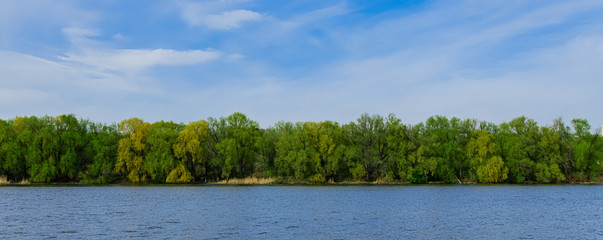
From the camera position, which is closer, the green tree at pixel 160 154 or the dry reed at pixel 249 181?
the green tree at pixel 160 154

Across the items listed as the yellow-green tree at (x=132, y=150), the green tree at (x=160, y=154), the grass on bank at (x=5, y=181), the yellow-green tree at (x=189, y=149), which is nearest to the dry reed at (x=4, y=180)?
the grass on bank at (x=5, y=181)

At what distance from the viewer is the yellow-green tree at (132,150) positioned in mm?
101750

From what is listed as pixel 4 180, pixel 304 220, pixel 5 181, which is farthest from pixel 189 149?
pixel 304 220

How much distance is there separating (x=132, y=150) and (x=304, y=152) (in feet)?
120

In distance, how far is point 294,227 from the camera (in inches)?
1366

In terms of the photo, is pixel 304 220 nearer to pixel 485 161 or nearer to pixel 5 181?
pixel 485 161

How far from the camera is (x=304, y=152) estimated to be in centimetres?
10344

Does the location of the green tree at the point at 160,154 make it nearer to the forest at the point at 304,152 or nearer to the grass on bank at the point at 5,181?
the forest at the point at 304,152

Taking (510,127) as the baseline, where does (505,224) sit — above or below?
below

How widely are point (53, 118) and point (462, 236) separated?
99311 mm

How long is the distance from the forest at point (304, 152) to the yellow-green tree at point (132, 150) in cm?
22

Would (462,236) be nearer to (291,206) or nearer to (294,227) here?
(294,227)

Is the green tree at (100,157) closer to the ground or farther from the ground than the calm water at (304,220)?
farther from the ground

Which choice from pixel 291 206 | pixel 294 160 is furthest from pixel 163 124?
pixel 291 206
